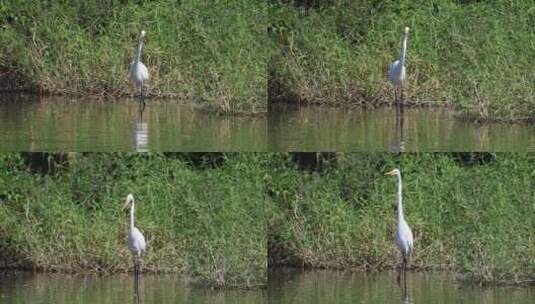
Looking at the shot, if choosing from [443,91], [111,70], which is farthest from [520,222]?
[111,70]

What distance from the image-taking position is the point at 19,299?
894cm

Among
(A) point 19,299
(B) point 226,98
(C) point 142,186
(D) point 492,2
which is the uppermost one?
(D) point 492,2

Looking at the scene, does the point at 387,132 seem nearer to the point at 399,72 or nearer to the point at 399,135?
the point at 399,135

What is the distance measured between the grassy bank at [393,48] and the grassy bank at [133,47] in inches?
12.5

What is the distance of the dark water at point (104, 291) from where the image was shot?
29.3 feet

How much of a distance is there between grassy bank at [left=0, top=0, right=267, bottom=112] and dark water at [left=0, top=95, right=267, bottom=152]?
0.67 feet

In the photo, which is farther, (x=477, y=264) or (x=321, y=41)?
(x=321, y=41)

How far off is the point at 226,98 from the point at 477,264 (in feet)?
8.33

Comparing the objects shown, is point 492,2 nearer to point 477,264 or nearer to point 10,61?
point 477,264

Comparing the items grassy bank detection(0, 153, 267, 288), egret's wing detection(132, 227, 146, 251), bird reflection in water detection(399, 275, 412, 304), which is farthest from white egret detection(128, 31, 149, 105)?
bird reflection in water detection(399, 275, 412, 304)

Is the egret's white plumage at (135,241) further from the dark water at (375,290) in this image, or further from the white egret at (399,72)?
the white egret at (399,72)

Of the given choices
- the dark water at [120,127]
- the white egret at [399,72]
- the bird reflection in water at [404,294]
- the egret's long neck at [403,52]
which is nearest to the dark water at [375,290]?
the bird reflection in water at [404,294]

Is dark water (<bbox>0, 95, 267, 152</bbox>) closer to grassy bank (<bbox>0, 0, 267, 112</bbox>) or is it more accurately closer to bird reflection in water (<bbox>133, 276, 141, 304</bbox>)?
grassy bank (<bbox>0, 0, 267, 112</bbox>)

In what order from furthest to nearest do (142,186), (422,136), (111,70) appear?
1. (111,70)
2. (142,186)
3. (422,136)
